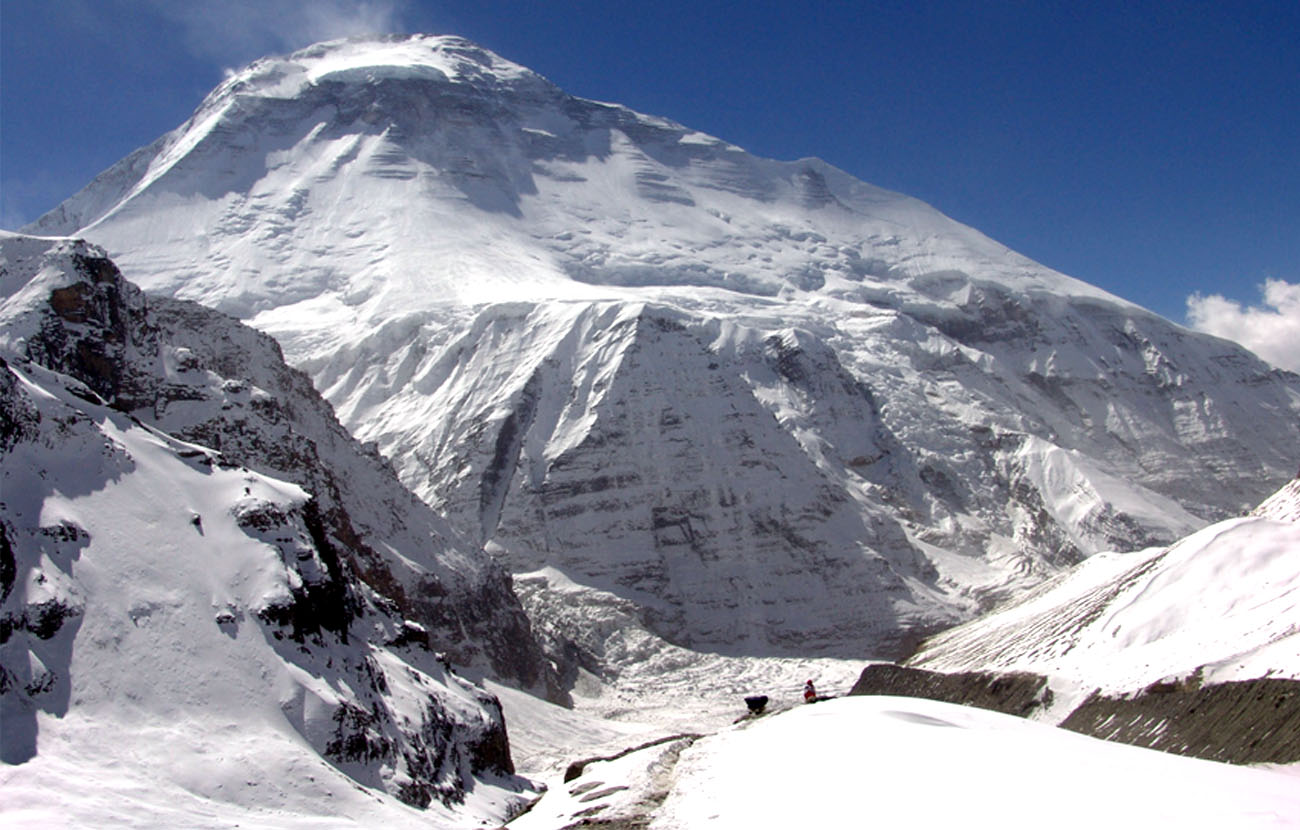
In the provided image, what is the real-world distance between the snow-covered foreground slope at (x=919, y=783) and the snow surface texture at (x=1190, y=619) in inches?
618

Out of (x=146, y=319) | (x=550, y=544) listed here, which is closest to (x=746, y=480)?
Result: (x=550, y=544)

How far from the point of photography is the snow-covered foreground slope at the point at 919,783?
23078 mm

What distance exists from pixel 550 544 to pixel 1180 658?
4920 inches

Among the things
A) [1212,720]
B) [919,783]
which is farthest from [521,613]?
[919,783]

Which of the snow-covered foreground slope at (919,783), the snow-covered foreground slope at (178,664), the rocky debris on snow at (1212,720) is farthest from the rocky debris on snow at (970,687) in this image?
the snow-covered foreground slope at (919,783)

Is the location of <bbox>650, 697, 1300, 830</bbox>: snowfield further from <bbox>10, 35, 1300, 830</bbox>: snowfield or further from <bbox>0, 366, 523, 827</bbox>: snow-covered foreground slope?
<bbox>0, 366, 523, 827</bbox>: snow-covered foreground slope

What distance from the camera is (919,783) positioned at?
83.3 feet

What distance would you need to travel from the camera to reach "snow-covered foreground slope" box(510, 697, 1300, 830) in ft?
75.7

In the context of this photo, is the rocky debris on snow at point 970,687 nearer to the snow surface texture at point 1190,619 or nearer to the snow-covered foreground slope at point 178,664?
the snow surface texture at point 1190,619

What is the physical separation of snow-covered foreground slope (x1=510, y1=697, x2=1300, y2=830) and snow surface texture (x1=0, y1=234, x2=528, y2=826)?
18.1 metres

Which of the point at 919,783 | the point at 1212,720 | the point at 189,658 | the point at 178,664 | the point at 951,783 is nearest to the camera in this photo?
the point at 951,783

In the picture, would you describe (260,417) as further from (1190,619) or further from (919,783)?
(919,783)

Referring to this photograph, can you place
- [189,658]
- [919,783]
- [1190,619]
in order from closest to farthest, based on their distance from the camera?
1. [919,783]
2. [189,658]
3. [1190,619]

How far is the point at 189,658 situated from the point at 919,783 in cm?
3916
